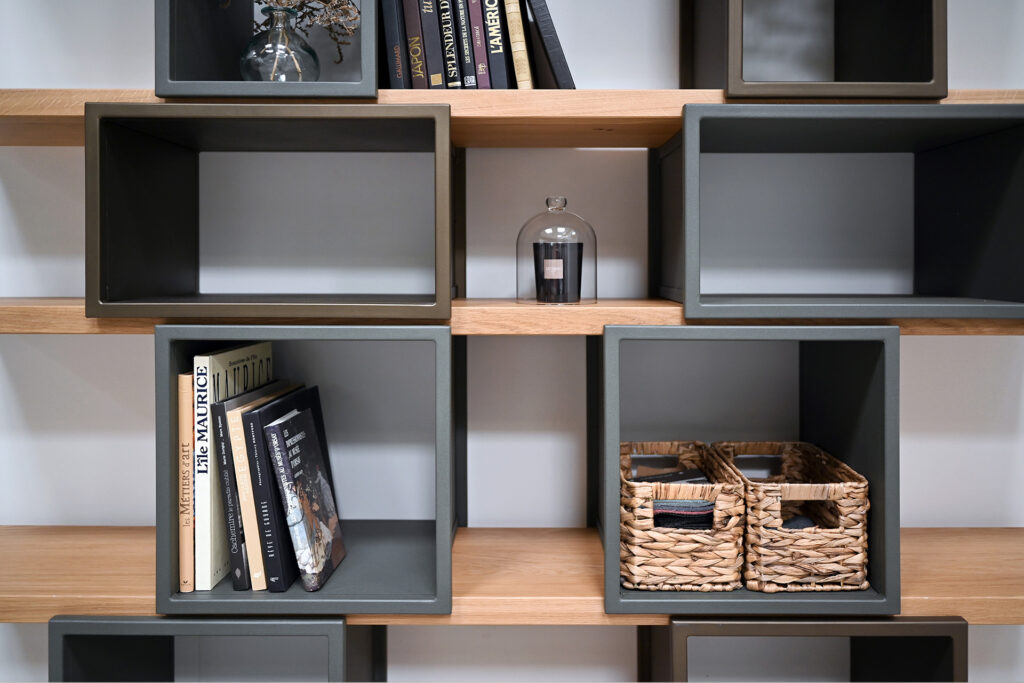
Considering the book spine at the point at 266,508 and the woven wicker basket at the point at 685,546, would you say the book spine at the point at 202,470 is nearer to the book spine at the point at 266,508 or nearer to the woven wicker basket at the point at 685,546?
the book spine at the point at 266,508

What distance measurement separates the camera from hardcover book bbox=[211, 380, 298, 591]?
1117mm

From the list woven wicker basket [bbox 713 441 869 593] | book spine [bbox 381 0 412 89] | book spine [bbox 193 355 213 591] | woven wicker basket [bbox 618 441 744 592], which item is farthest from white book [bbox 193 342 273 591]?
woven wicker basket [bbox 713 441 869 593]

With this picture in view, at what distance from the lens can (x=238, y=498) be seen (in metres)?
1.14

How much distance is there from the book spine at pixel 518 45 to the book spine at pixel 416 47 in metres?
0.14

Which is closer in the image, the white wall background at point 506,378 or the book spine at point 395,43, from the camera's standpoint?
the book spine at point 395,43

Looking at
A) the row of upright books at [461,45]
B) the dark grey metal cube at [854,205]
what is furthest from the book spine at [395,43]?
the dark grey metal cube at [854,205]

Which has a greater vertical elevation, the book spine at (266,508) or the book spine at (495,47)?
the book spine at (495,47)

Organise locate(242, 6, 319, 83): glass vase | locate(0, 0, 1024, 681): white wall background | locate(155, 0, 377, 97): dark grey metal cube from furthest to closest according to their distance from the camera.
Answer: locate(0, 0, 1024, 681): white wall background
locate(242, 6, 319, 83): glass vase
locate(155, 0, 377, 97): dark grey metal cube

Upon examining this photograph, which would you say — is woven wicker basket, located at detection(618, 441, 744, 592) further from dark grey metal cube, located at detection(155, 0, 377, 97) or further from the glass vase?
the glass vase

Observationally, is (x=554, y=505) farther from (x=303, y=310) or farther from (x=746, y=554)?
(x=303, y=310)

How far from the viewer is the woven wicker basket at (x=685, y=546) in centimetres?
113

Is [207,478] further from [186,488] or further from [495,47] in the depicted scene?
[495,47]

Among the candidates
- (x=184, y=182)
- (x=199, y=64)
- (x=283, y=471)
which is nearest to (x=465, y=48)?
(x=199, y=64)

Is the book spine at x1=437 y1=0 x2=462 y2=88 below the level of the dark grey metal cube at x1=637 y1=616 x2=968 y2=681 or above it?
above
